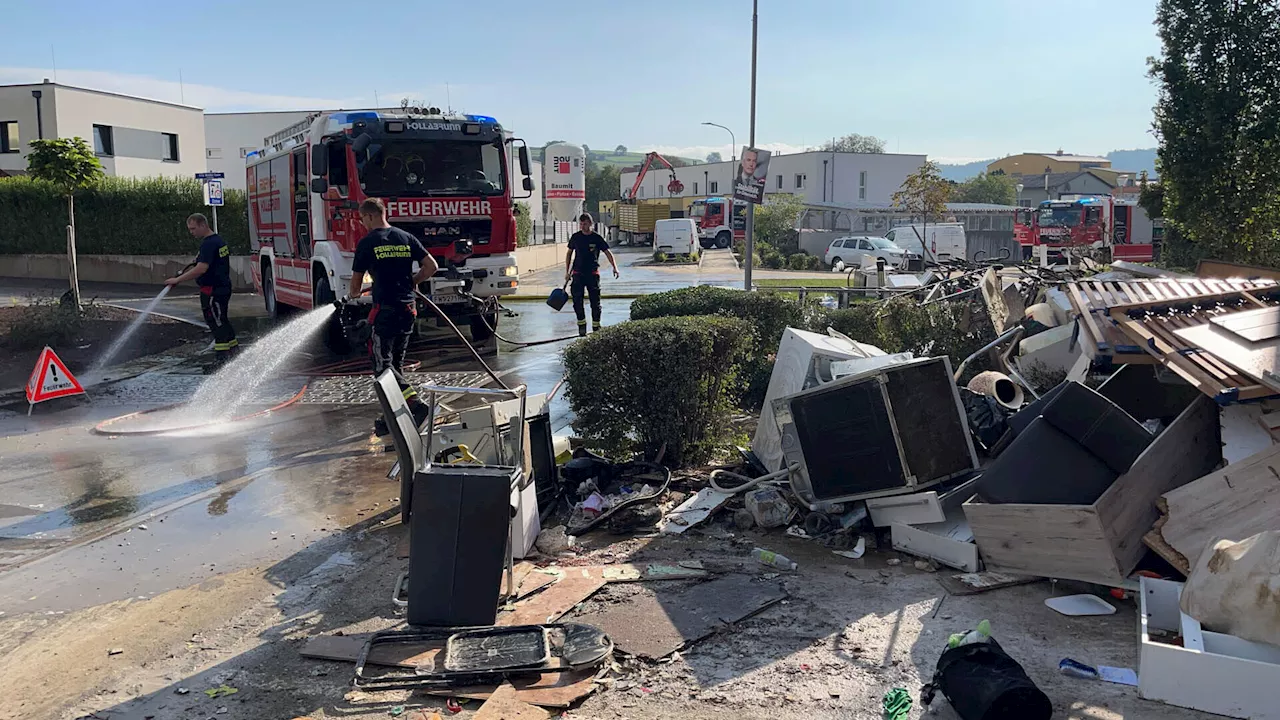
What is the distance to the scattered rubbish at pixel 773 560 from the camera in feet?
17.1

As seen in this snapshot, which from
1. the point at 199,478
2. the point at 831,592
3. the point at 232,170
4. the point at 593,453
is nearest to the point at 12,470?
the point at 199,478

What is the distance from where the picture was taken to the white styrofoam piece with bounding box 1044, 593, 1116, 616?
4.50m

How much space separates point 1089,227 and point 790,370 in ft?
103

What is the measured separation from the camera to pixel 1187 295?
642 cm

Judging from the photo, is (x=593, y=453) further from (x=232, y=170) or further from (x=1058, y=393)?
(x=232, y=170)

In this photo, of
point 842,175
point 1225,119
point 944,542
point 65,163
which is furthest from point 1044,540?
point 842,175

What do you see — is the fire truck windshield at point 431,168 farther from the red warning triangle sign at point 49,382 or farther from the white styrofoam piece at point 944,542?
the white styrofoam piece at point 944,542

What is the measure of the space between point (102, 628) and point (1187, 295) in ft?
22.8

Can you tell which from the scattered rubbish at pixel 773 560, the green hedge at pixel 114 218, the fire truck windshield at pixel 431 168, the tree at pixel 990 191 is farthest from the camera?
the tree at pixel 990 191

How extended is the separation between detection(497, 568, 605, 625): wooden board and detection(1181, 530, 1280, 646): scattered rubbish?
2777mm

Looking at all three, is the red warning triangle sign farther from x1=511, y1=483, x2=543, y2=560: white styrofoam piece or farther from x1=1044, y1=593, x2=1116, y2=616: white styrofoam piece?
x1=1044, y1=593, x2=1116, y2=616: white styrofoam piece

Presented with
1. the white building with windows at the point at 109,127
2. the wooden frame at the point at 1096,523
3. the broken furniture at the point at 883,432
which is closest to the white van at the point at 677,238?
the white building with windows at the point at 109,127

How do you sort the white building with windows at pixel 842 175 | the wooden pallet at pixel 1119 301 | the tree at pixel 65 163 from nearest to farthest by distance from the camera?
the wooden pallet at pixel 1119 301 < the tree at pixel 65 163 < the white building with windows at pixel 842 175

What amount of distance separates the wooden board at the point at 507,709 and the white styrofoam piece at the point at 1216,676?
244cm
